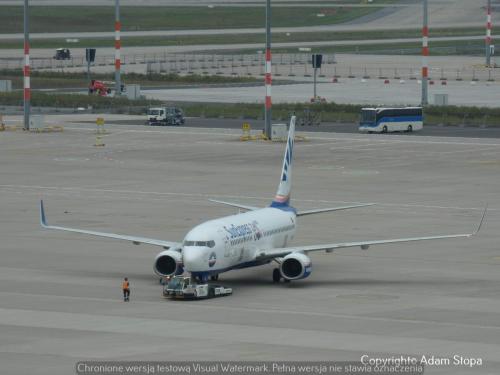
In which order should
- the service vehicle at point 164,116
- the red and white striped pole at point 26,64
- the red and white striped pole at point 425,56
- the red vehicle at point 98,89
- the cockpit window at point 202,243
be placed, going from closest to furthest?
1. the cockpit window at point 202,243
2. the red and white striped pole at point 26,64
3. the red and white striped pole at point 425,56
4. the service vehicle at point 164,116
5. the red vehicle at point 98,89

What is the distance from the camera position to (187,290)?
55.1 meters

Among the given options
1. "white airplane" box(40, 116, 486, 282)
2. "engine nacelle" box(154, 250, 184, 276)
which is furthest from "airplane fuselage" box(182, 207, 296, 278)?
"engine nacelle" box(154, 250, 184, 276)

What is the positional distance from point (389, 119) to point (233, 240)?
80044mm

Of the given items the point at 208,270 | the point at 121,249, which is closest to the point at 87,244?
the point at 121,249

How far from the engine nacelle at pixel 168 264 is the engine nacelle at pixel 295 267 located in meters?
4.19

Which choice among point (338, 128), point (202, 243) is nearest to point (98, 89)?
point (338, 128)

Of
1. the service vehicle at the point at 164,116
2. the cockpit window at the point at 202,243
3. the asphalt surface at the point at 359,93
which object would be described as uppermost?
the asphalt surface at the point at 359,93

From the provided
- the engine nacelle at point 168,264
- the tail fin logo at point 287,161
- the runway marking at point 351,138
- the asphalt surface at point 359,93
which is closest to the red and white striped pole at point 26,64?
the runway marking at point 351,138

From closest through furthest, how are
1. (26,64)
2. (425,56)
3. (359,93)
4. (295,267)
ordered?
(295,267), (26,64), (425,56), (359,93)

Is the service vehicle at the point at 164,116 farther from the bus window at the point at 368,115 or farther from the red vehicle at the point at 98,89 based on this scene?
the red vehicle at the point at 98,89

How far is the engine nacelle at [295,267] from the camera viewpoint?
57781 millimetres

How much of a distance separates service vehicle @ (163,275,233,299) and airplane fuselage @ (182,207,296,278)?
19.8 inches

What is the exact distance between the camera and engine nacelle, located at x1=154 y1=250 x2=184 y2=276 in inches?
2256

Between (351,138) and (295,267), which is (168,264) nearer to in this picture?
(295,267)
